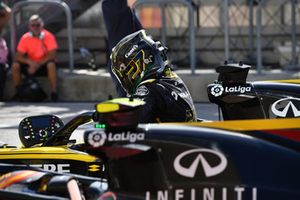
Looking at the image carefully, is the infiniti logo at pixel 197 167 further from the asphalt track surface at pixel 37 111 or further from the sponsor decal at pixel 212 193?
the asphalt track surface at pixel 37 111

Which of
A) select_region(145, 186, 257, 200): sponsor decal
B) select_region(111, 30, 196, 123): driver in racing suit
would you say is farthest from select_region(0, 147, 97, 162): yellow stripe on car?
select_region(145, 186, 257, 200): sponsor decal

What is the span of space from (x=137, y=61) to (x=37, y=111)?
5.86 meters

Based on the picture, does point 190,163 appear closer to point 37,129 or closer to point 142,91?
point 142,91

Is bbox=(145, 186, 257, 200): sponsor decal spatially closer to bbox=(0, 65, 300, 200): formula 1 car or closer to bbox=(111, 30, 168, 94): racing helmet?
bbox=(0, 65, 300, 200): formula 1 car

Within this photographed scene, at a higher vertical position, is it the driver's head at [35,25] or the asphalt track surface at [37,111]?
the driver's head at [35,25]

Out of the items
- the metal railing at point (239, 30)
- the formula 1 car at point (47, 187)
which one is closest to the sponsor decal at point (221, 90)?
the formula 1 car at point (47, 187)

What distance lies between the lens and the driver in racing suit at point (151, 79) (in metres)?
4.95

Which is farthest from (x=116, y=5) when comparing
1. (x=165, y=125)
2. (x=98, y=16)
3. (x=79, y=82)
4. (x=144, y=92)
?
(x=98, y=16)

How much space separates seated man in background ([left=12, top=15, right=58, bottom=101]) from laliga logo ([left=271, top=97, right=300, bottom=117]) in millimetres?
6273

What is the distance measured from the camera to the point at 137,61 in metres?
5.12

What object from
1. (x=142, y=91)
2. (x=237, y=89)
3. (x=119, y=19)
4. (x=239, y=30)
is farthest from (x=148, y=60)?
(x=239, y=30)

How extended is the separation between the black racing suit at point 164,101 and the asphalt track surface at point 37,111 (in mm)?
3771

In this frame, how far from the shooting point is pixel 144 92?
4.92 metres

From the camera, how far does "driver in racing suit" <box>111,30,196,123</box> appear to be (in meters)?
4.95
